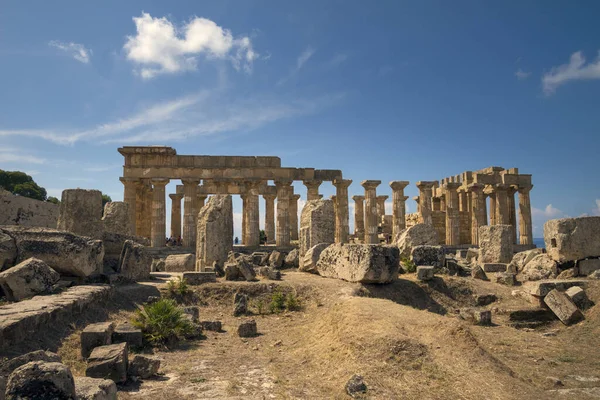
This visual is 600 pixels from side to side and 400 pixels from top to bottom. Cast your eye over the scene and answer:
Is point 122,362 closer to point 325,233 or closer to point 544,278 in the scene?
point 325,233

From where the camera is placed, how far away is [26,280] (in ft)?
27.6

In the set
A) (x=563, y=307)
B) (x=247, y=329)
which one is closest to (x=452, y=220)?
(x=563, y=307)

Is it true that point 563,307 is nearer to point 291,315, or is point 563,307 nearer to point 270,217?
point 291,315

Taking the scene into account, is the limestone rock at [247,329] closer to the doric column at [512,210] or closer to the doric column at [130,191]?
the doric column at [130,191]

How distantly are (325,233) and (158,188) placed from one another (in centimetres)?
1642

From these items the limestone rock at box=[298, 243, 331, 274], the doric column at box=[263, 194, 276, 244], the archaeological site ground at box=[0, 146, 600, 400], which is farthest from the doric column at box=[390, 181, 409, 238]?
the limestone rock at box=[298, 243, 331, 274]

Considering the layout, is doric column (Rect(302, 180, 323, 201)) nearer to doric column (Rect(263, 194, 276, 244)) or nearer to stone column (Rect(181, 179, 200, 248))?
doric column (Rect(263, 194, 276, 244))

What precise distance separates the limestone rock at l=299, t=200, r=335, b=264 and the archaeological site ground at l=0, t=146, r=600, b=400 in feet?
0.18

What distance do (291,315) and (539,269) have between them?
8.68m

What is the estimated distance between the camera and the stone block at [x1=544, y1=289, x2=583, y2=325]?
35.0ft

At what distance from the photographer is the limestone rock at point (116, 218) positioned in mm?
17078

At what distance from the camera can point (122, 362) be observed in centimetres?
598

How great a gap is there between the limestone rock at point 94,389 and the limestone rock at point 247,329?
4.75 m

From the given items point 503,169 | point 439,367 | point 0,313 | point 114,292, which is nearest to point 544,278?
point 439,367
